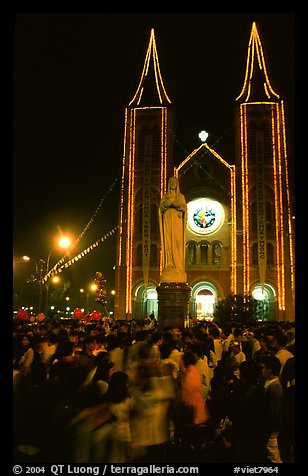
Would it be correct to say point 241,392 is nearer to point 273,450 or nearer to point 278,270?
point 273,450

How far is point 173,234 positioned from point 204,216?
2638cm

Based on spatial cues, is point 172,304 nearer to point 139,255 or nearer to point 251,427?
point 251,427

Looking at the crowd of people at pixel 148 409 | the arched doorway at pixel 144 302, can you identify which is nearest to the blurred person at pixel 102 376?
the crowd of people at pixel 148 409

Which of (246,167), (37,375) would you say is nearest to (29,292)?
(246,167)

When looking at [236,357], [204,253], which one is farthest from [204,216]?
[236,357]

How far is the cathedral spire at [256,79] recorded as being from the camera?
4031 centimetres

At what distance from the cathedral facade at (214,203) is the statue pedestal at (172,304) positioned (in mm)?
23961

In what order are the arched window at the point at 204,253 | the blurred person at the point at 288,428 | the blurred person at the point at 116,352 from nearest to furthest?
the blurred person at the point at 288,428 → the blurred person at the point at 116,352 → the arched window at the point at 204,253

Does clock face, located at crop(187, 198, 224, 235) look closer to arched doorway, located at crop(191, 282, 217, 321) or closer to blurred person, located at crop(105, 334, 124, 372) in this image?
arched doorway, located at crop(191, 282, 217, 321)

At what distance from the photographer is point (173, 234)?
15.8 m

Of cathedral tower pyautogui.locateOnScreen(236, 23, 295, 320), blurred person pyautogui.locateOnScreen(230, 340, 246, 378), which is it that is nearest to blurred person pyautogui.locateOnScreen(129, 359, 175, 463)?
blurred person pyautogui.locateOnScreen(230, 340, 246, 378)

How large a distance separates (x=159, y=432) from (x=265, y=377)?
7.18 ft

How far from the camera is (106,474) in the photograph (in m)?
4.83

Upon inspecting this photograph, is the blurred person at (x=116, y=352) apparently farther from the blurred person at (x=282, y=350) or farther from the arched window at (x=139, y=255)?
the arched window at (x=139, y=255)
